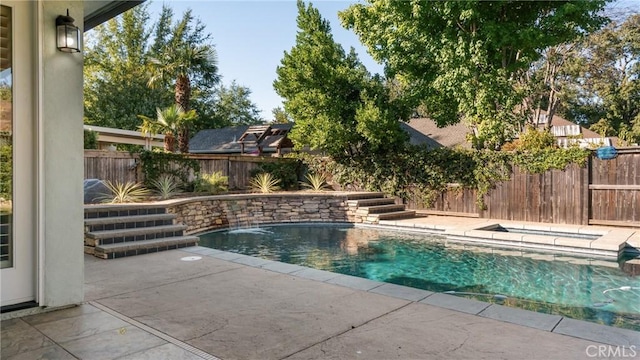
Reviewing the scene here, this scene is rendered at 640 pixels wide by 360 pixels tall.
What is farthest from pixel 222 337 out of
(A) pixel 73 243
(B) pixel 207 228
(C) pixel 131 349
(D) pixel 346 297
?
(B) pixel 207 228

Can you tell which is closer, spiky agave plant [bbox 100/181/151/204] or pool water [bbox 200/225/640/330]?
pool water [bbox 200/225/640/330]

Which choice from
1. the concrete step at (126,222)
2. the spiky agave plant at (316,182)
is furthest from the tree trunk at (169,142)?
the concrete step at (126,222)

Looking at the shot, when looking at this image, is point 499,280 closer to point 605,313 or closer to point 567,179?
point 605,313

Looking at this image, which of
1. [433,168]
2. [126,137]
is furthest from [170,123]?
[433,168]

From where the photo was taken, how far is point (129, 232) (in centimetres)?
671

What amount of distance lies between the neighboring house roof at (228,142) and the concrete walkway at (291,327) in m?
17.2

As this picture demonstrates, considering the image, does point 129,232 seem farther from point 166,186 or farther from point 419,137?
A: point 419,137

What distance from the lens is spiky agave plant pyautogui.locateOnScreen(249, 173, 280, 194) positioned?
13.3 m

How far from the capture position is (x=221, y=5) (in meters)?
11.2

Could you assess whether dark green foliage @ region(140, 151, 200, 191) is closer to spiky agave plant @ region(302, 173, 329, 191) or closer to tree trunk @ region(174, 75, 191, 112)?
tree trunk @ region(174, 75, 191, 112)

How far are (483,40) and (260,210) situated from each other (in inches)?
319

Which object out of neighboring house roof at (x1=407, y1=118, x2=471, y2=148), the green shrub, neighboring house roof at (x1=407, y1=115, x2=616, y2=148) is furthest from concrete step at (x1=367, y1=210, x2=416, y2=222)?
neighboring house roof at (x1=407, y1=118, x2=471, y2=148)

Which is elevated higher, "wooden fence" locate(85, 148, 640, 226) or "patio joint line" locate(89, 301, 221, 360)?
"wooden fence" locate(85, 148, 640, 226)

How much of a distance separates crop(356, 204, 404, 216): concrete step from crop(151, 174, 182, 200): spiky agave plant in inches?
214
